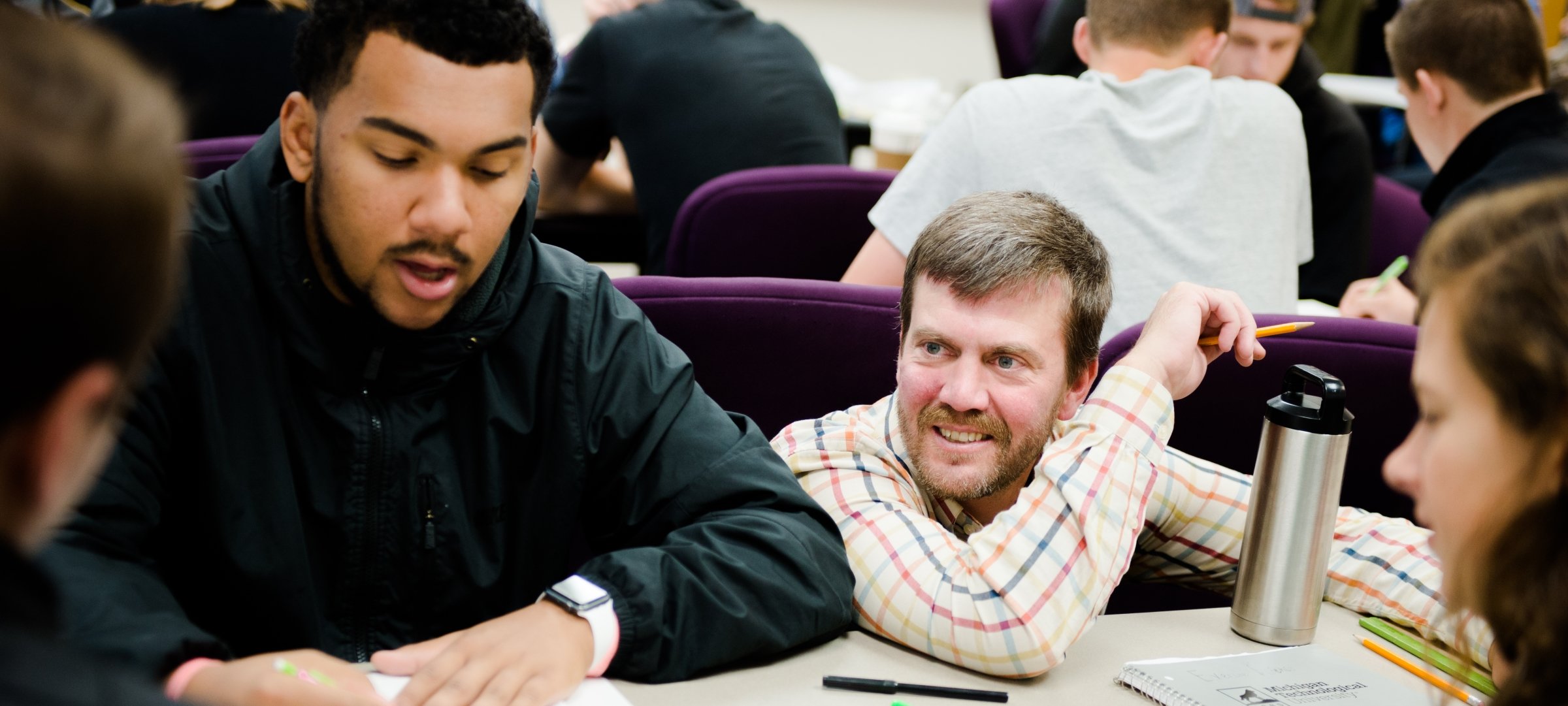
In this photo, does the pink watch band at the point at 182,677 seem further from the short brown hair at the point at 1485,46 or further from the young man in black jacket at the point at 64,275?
the short brown hair at the point at 1485,46

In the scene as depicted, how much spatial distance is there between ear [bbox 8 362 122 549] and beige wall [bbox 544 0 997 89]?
20.7 feet

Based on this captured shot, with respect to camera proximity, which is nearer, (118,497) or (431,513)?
(118,497)

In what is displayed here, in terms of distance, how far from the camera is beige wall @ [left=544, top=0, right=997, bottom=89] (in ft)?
22.9

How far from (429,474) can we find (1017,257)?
2.42 ft

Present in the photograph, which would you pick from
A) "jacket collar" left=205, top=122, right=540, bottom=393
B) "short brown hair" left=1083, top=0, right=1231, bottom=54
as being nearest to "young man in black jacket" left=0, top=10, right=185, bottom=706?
"jacket collar" left=205, top=122, right=540, bottom=393

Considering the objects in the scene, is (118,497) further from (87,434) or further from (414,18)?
(87,434)

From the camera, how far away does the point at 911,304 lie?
1.68m

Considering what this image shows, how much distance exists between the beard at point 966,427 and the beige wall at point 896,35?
551cm

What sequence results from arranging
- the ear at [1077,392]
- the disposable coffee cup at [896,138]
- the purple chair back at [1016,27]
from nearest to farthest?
the ear at [1077,392] < the disposable coffee cup at [896,138] < the purple chair back at [1016,27]

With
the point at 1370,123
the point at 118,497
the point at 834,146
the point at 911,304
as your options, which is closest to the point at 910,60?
the point at 1370,123

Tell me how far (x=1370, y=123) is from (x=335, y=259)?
590 cm

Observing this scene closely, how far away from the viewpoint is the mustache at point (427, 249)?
1352 mm

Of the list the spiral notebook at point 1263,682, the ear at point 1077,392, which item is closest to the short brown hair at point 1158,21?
the ear at point 1077,392

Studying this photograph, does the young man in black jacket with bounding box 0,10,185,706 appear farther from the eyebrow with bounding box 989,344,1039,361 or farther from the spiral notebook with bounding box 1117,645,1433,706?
the eyebrow with bounding box 989,344,1039,361
